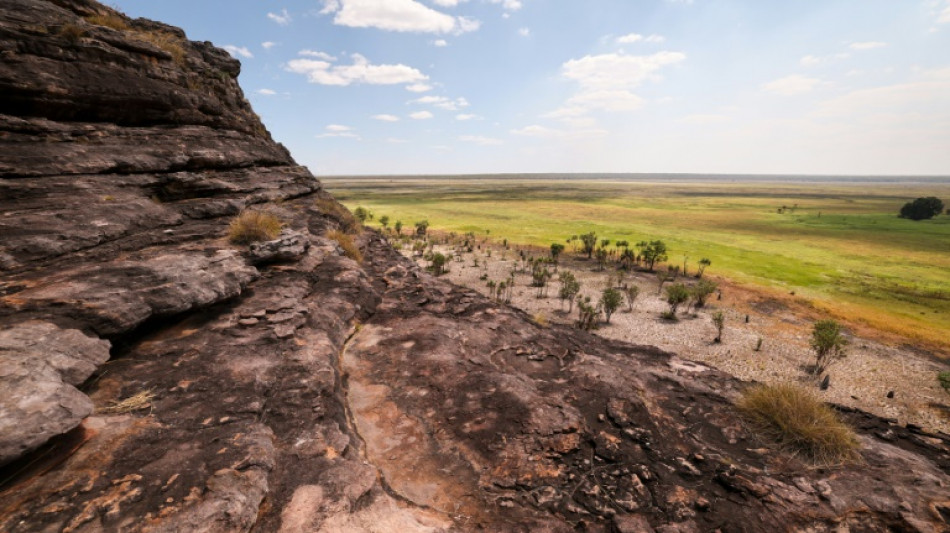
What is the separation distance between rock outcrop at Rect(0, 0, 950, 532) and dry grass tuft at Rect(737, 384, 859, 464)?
21.9 inches

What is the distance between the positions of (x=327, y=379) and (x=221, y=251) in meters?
7.12

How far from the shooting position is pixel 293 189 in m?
24.1

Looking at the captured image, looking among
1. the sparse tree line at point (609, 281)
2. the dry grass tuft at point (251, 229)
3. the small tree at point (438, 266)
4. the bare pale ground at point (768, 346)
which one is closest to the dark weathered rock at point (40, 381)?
the dry grass tuft at point (251, 229)

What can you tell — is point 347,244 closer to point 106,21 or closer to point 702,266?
point 106,21

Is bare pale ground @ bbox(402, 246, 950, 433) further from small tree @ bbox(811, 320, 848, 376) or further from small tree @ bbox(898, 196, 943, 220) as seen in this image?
small tree @ bbox(898, 196, 943, 220)

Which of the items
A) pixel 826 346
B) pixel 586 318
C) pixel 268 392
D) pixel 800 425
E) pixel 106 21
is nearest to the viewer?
pixel 268 392

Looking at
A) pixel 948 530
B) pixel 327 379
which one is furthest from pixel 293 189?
pixel 948 530

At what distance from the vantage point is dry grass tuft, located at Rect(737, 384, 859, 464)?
10828 mm

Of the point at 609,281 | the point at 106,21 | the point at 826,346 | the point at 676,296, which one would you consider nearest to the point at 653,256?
the point at 609,281

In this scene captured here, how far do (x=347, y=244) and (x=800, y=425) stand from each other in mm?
20858

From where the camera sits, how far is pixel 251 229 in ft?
51.7

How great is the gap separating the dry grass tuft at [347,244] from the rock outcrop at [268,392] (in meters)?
3.30

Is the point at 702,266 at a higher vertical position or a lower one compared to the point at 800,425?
lower

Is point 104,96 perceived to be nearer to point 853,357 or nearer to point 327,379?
point 327,379
